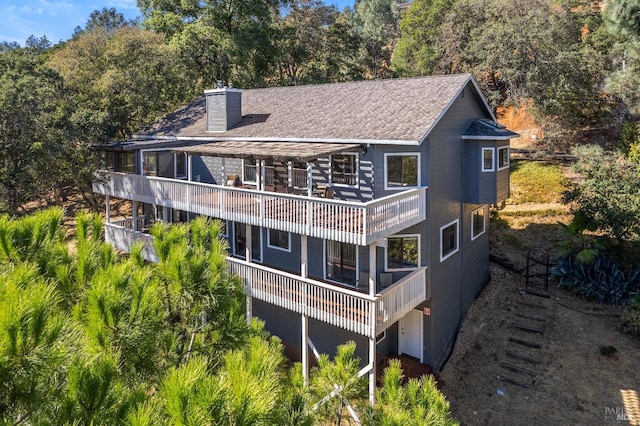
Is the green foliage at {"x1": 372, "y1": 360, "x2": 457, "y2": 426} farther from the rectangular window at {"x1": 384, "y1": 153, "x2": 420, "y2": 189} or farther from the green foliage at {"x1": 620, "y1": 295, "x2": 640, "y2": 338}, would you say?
the green foliage at {"x1": 620, "y1": 295, "x2": 640, "y2": 338}

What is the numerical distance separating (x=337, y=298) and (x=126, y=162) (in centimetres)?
1366

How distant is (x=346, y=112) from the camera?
17.7 m

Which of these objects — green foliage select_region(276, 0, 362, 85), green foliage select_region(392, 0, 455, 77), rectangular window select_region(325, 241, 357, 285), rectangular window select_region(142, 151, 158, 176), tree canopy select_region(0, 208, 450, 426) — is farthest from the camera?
green foliage select_region(276, 0, 362, 85)

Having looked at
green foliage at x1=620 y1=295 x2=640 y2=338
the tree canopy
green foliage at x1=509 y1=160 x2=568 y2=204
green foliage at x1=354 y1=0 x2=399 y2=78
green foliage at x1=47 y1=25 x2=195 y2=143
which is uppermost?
green foliage at x1=354 y1=0 x2=399 y2=78

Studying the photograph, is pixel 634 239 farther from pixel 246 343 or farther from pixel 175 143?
pixel 175 143

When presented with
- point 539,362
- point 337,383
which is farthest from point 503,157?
point 337,383

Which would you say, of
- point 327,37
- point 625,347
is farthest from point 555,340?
point 327,37

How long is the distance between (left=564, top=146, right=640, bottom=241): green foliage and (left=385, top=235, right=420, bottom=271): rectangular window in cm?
979

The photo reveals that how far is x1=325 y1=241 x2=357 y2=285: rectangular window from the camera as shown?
52.2 ft

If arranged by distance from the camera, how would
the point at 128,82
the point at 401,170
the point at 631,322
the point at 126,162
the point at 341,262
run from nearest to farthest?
the point at 401,170 → the point at 341,262 → the point at 631,322 → the point at 126,162 → the point at 128,82

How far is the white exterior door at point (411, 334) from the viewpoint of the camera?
53.4 feet

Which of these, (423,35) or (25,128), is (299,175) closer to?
(25,128)

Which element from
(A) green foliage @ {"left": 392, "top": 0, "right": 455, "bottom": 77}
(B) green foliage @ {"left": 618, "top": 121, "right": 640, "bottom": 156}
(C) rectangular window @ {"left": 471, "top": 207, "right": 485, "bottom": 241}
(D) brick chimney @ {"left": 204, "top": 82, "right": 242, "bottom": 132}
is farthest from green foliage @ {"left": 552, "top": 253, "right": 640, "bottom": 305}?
(A) green foliage @ {"left": 392, "top": 0, "right": 455, "bottom": 77}

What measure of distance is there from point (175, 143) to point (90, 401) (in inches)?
742
